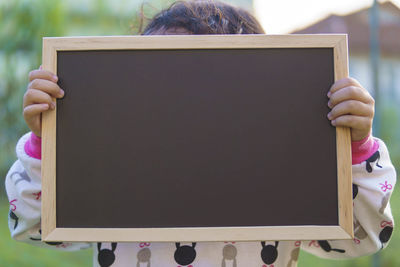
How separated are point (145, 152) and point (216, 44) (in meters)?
0.23

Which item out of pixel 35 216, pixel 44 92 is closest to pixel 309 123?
pixel 44 92

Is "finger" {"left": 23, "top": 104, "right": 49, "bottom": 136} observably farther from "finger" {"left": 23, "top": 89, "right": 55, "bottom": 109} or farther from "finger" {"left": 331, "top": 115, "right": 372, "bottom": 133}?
"finger" {"left": 331, "top": 115, "right": 372, "bottom": 133}

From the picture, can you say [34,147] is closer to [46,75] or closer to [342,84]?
[46,75]

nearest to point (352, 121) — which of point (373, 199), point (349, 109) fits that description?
point (349, 109)

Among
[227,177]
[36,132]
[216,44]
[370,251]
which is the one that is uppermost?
[216,44]

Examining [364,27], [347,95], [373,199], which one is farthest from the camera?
[364,27]

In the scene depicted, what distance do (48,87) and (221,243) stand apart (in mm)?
467

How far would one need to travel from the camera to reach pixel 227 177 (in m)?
0.78

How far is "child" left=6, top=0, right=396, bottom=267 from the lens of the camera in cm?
77

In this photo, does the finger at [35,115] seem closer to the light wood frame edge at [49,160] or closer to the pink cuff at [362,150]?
the light wood frame edge at [49,160]

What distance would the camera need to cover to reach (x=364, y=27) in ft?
6.79

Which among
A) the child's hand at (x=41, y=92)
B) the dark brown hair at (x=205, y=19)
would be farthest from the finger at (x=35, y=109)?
the dark brown hair at (x=205, y=19)

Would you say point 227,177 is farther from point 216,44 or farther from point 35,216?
point 35,216

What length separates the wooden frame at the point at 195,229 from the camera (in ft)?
2.48
